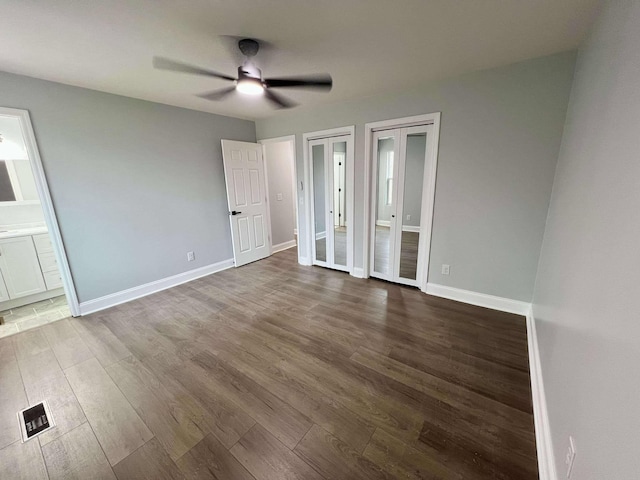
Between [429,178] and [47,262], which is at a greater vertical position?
[429,178]

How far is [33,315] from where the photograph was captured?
2.89m

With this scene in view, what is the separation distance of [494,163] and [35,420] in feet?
13.7

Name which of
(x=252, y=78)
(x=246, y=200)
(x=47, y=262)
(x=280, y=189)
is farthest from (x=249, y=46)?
(x=47, y=262)

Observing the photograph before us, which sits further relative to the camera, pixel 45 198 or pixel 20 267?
pixel 20 267

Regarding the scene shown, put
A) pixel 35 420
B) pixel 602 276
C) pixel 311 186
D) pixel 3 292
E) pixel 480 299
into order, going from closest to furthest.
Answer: pixel 602 276 < pixel 35 420 < pixel 480 299 < pixel 3 292 < pixel 311 186

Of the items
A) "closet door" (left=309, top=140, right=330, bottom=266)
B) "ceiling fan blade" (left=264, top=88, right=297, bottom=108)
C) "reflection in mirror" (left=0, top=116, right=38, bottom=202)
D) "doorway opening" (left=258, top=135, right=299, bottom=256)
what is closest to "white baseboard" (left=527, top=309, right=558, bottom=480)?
"closet door" (left=309, top=140, right=330, bottom=266)

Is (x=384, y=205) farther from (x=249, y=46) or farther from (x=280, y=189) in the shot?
(x=280, y=189)

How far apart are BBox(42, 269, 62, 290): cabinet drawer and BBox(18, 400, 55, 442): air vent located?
228 centimetres

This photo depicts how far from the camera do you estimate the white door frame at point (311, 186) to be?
3398 mm

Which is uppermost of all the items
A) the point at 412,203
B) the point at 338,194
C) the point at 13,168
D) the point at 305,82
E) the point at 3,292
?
the point at 305,82

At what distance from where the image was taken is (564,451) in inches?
41.8

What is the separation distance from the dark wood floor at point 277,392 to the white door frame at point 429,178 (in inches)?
30.6

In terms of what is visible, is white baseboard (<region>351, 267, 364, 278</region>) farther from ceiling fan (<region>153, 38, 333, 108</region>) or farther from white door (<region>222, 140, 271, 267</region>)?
ceiling fan (<region>153, 38, 333, 108</region>)

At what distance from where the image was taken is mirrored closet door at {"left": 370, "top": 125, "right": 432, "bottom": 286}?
9.86 feet
